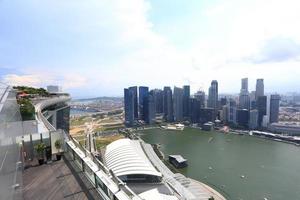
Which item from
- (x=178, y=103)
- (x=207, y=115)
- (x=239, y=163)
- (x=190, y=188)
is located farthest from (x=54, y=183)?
(x=178, y=103)

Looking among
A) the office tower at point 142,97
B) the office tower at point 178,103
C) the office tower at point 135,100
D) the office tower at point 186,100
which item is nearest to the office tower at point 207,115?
the office tower at point 186,100

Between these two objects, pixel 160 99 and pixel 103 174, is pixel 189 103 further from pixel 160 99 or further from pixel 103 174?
pixel 103 174

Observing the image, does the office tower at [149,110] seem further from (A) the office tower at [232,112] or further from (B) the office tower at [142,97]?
(A) the office tower at [232,112]

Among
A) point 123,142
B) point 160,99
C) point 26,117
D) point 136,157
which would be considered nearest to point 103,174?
point 26,117

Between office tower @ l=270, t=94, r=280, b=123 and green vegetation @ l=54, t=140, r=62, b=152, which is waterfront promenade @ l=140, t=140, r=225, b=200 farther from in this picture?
office tower @ l=270, t=94, r=280, b=123

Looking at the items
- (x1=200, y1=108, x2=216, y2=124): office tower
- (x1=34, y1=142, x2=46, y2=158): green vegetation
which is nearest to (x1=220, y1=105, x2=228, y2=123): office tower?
(x1=200, y1=108, x2=216, y2=124): office tower

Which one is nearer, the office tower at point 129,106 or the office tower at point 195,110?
the office tower at point 129,106
